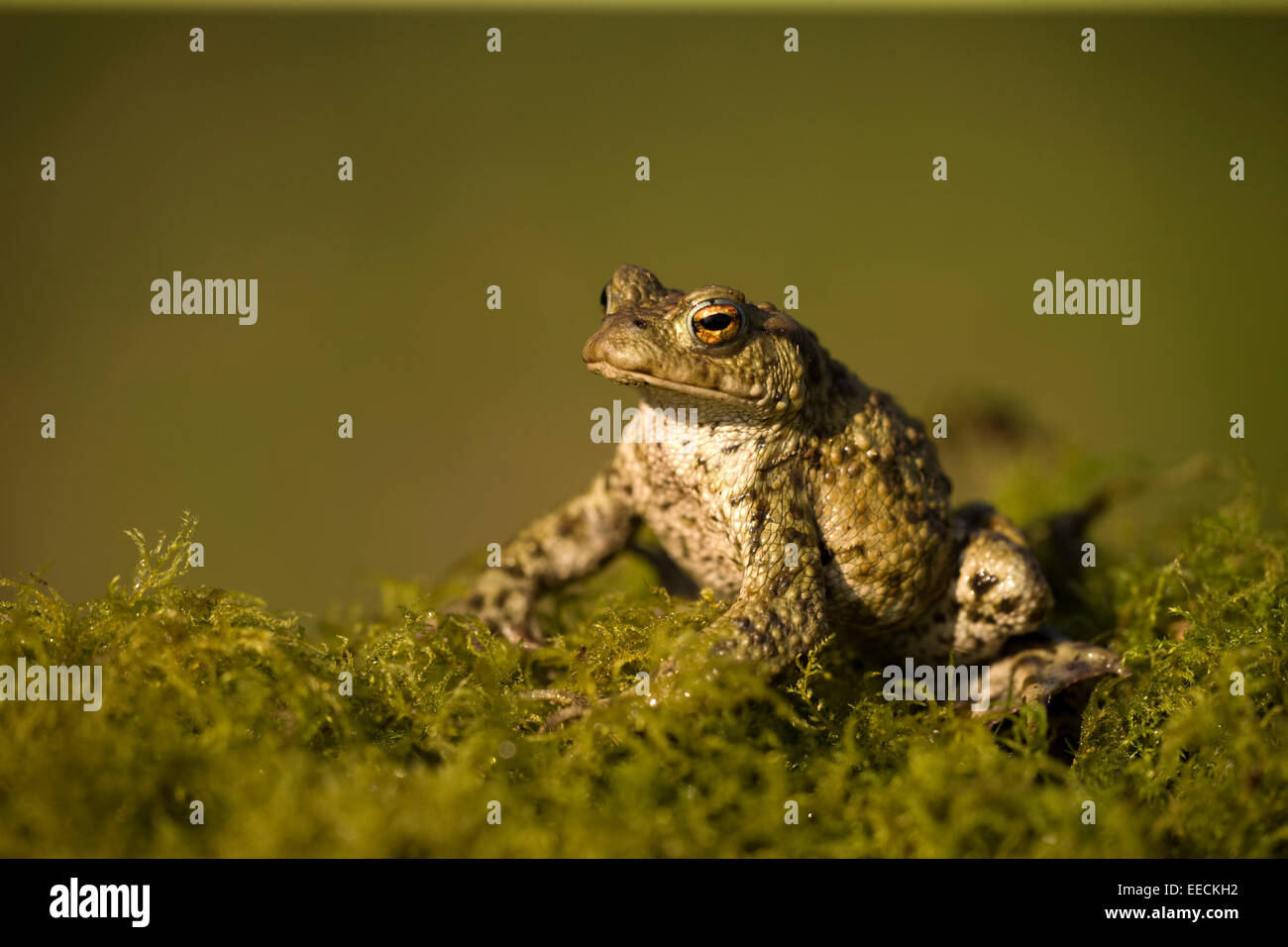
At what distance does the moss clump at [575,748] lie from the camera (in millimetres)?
1708

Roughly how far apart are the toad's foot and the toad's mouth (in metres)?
1.17

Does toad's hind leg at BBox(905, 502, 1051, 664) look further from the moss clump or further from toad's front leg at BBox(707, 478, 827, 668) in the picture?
toad's front leg at BBox(707, 478, 827, 668)

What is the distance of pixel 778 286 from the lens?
401 inches

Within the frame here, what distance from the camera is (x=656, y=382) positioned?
8.44ft

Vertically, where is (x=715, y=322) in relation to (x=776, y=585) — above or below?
above

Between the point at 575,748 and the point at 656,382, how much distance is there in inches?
42.2

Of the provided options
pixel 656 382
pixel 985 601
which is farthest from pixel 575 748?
pixel 985 601

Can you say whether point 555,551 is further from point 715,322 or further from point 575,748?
point 575,748

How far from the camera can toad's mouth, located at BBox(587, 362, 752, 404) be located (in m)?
2.56

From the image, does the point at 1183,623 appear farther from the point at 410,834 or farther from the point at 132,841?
the point at 132,841

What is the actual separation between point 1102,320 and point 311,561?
34.1 feet

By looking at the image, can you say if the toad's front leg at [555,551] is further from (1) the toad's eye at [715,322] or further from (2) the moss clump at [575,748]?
(1) the toad's eye at [715,322]

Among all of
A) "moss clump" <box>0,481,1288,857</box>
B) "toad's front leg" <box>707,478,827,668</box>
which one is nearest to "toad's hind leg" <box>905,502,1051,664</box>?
"moss clump" <box>0,481,1288,857</box>
